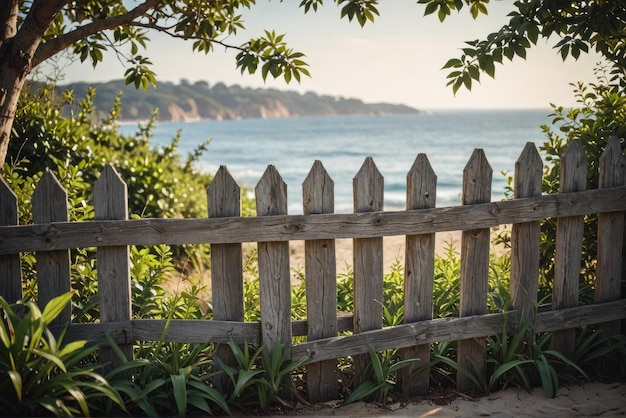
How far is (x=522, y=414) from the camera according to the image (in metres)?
3.30

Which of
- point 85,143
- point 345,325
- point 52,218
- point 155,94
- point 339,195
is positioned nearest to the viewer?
point 52,218

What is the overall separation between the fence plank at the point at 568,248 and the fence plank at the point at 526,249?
214mm

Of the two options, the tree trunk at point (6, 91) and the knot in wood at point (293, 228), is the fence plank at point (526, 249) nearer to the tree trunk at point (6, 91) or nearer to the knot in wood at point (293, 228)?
the knot in wood at point (293, 228)

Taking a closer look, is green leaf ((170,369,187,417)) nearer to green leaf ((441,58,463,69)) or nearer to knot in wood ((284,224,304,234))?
knot in wood ((284,224,304,234))

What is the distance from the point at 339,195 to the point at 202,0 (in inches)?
715

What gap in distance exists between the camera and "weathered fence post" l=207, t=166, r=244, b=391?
127 inches

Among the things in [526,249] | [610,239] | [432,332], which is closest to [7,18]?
[432,332]

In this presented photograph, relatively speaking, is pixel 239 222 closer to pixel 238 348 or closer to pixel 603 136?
pixel 238 348

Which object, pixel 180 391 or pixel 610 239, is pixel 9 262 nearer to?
pixel 180 391

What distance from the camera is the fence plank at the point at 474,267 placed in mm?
3523

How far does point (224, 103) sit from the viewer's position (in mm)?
103312

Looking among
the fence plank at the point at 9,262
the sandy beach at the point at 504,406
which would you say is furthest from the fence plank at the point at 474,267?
the fence plank at the point at 9,262

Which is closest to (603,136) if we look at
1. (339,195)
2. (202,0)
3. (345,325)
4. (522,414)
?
(522,414)

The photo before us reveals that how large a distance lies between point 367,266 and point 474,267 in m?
0.73
